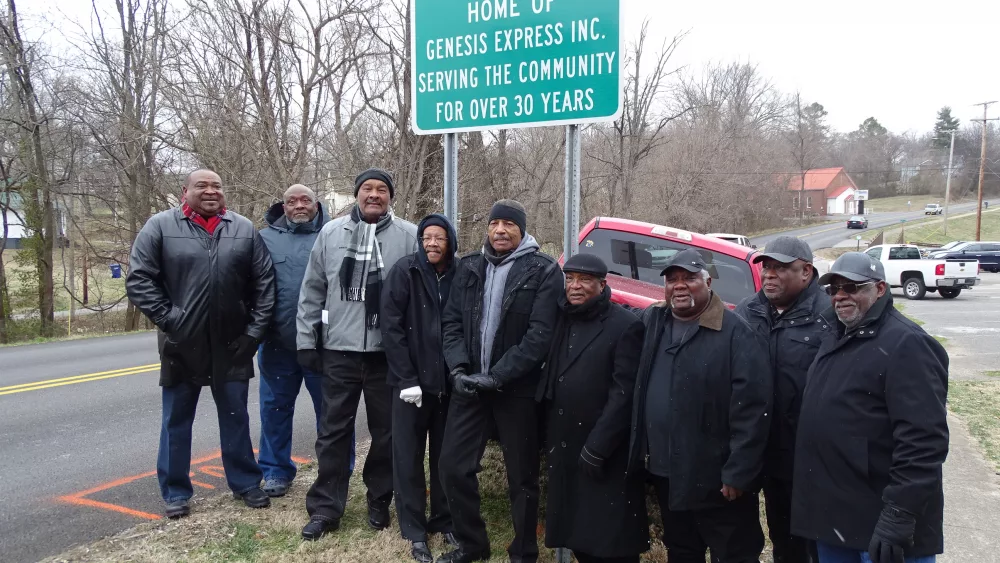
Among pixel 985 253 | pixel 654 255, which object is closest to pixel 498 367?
pixel 654 255

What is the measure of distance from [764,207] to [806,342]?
55475mm

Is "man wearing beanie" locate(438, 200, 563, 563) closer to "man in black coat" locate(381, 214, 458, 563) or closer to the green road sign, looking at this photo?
"man in black coat" locate(381, 214, 458, 563)

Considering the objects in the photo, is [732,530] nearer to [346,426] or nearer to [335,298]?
[346,426]

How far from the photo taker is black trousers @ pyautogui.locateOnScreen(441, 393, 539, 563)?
3.68 meters

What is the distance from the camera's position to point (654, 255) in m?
7.21

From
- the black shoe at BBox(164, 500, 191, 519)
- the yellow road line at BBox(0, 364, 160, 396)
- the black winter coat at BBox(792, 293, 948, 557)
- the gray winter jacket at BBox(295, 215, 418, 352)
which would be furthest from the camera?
the yellow road line at BBox(0, 364, 160, 396)

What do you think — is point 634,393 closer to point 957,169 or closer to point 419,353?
point 419,353

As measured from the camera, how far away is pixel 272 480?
477 centimetres

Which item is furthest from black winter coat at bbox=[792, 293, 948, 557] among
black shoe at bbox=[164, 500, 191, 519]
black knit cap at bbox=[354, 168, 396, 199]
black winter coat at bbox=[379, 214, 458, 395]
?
black shoe at bbox=[164, 500, 191, 519]

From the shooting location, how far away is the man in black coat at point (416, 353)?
387cm

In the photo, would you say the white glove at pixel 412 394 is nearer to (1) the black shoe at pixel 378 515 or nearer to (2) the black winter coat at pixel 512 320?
(2) the black winter coat at pixel 512 320

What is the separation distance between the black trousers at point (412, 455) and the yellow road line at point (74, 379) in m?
6.55

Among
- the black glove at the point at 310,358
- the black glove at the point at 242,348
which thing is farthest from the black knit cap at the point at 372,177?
the black glove at the point at 242,348

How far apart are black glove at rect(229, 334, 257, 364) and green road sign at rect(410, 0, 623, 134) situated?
1.71 meters
